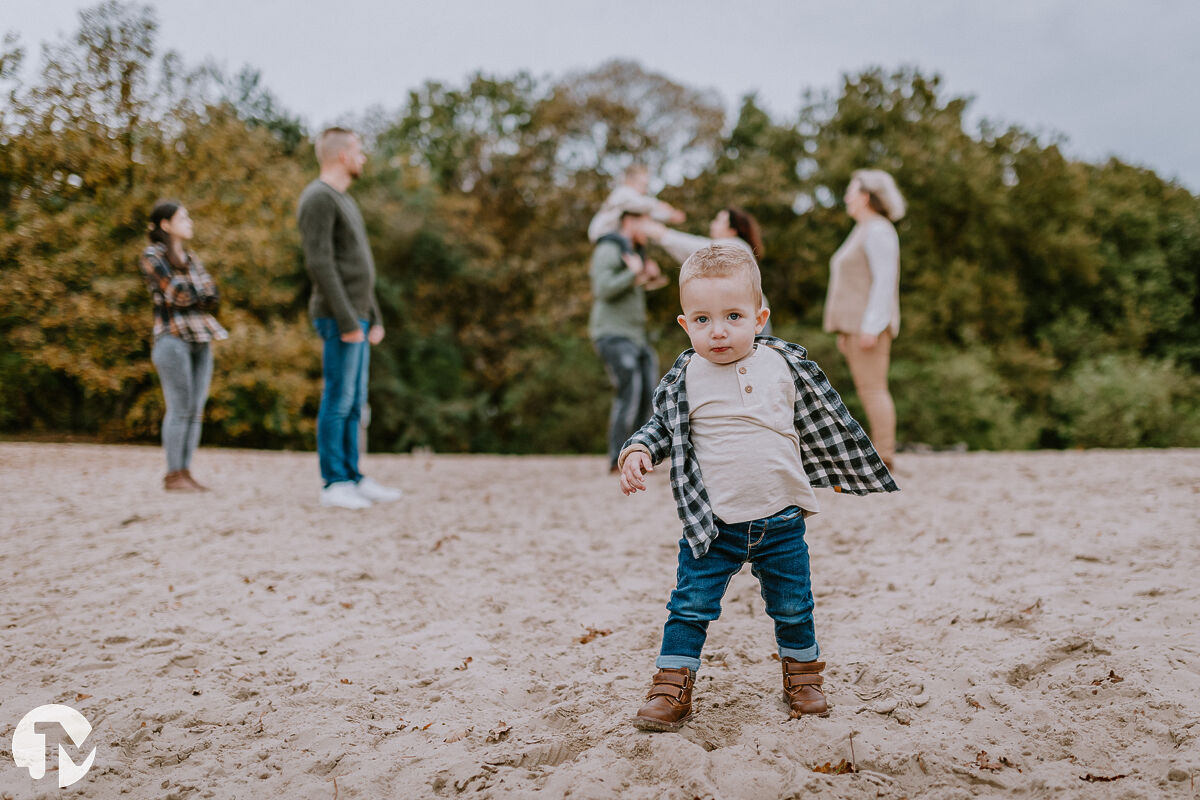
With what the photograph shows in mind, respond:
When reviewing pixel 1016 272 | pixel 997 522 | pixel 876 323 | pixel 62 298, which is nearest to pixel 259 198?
pixel 62 298

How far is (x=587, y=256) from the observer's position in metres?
19.8

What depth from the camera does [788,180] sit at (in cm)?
2009

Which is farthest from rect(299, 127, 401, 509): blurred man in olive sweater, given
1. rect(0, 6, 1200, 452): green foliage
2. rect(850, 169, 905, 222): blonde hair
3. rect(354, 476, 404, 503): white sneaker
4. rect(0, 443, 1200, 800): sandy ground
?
rect(0, 6, 1200, 452): green foliage

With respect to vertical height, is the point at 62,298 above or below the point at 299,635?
above

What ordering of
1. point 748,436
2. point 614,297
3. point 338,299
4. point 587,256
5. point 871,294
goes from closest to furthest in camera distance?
1. point 748,436
2. point 338,299
3. point 871,294
4. point 614,297
5. point 587,256

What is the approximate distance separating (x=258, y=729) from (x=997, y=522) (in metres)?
4.21

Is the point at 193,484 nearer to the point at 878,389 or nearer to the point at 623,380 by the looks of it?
the point at 623,380

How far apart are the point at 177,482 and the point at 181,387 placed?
85 cm

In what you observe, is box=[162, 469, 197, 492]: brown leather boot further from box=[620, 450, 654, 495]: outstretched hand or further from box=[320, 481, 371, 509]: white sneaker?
box=[620, 450, 654, 495]: outstretched hand

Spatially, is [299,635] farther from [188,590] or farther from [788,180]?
[788,180]

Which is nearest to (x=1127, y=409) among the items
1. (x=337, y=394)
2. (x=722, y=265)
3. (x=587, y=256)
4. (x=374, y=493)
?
(x=587, y=256)

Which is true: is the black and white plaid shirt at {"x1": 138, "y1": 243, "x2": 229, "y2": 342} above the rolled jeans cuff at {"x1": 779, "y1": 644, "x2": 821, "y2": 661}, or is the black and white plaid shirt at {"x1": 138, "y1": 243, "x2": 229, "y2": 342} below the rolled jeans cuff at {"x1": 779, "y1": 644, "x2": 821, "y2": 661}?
above

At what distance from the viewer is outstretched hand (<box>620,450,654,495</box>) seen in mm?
2430

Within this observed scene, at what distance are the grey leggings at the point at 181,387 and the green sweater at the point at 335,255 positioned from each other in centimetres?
130
